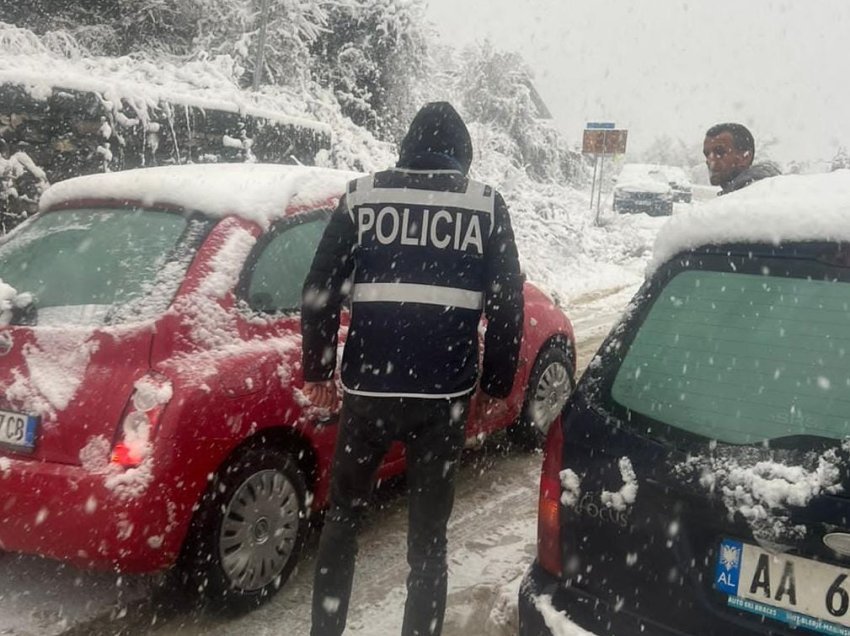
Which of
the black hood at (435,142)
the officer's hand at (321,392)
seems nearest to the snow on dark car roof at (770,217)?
the black hood at (435,142)

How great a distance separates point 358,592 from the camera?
11.1 feet

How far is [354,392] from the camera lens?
2.61 m

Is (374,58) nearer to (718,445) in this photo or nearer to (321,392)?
(321,392)

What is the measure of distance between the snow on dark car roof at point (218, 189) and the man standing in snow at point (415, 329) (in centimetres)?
84

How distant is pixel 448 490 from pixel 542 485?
488mm

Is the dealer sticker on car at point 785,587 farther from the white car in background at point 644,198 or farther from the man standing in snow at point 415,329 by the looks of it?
the white car in background at point 644,198

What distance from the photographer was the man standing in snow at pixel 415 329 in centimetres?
254

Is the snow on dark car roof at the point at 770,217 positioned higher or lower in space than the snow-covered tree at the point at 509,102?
lower

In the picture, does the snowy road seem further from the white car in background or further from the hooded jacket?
the white car in background

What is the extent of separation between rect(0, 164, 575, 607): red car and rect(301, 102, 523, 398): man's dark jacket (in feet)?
1.80

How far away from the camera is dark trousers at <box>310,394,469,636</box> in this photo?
2588 mm

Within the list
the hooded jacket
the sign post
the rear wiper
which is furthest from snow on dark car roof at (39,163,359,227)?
the sign post

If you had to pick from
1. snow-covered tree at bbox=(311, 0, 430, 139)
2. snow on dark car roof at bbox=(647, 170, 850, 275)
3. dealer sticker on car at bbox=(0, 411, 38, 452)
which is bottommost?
dealer sticker on car at bbox=(0, 411, 38, 452)

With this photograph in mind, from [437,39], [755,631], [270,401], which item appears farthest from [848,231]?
[437,39]
